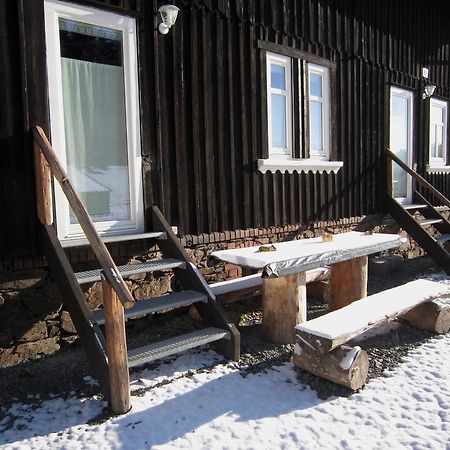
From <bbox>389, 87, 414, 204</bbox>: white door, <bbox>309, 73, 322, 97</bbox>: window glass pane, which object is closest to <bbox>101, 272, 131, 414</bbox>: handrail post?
<bbox>309, 73, 322, 97</bbox>: window glass pane

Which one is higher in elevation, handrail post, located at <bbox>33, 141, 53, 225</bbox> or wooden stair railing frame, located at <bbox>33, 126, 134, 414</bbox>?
handrail post, located at <bbox>33, 141, 53, 225</bbox>

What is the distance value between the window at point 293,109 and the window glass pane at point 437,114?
354cm

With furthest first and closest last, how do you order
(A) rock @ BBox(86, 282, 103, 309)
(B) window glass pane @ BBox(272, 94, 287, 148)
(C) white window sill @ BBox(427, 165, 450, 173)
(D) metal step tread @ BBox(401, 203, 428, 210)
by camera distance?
(C) white window sill @ BBox(427, 165, 450, 173), (D) metal step tread @ BBox(401, 203, 428, 210), (B) window glass pane @ BBox(272, 94, 287, 148), (A) rock @ BBox(86, 282, 103, 309)

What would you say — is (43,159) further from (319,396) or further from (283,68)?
(283,68)

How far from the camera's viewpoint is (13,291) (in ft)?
11.8

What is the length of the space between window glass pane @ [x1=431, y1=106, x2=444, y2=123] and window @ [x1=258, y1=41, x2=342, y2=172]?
3.54 meters

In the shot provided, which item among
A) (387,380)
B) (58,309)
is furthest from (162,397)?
(387,380)

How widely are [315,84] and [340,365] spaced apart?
14.4 ft

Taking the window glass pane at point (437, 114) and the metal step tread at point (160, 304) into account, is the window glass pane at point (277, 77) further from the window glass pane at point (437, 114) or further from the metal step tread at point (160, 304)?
the window glass pane at point (437, 114)

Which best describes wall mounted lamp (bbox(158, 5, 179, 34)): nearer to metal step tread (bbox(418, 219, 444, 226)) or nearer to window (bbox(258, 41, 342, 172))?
window (bbox(258, 41, 342, 172))

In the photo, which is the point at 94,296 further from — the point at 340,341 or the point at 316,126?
the point at 316,126

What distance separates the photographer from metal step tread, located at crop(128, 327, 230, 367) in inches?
119

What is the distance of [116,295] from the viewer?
9.02ft

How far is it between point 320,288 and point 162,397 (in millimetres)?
2857
